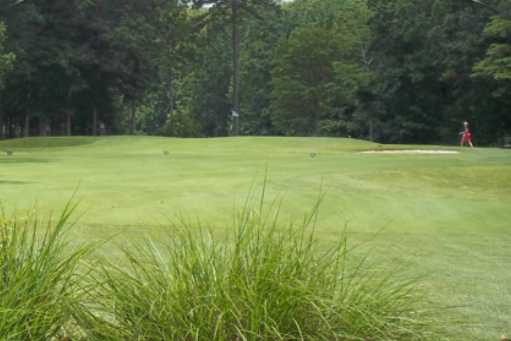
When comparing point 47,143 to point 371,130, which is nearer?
point 47,143

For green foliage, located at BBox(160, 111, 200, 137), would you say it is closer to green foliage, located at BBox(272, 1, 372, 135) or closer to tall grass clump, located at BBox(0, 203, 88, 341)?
green foliage, located at BBox(272, 1, 372, 135)

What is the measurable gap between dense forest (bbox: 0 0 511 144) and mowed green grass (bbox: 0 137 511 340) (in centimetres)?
3059

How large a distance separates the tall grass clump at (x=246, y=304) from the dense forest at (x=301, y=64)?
44.1 meters

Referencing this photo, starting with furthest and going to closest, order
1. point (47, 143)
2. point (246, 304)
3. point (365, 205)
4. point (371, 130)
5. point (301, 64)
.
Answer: point (301, 64)
point (371, 130)
point (47, 143)
point (365, 205)
point (246, 304)

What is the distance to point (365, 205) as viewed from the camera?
44.4ft

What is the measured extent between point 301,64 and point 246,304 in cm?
7296

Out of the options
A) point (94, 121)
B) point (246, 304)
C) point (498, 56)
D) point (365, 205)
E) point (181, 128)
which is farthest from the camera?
point (94, 121)

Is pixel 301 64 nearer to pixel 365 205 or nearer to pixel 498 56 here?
pixel 498 56

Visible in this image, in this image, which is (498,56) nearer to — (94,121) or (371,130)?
(371,130)

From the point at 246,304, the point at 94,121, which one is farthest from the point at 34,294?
the point at 94,121

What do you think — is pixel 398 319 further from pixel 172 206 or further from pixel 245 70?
→ pixel 245 70

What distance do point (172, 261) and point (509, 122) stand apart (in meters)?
56.2

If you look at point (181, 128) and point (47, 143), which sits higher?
point (181, 128)

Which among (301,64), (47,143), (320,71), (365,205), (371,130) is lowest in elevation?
(47,143)
